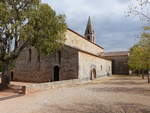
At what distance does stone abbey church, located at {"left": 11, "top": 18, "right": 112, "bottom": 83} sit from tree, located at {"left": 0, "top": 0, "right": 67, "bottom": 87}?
7090mm

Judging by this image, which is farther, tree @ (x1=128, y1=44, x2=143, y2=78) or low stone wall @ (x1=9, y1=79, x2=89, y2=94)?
tree @ (x1=128, y1=44, x2=143, y2=78)

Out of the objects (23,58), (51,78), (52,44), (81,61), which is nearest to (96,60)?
(81,61)

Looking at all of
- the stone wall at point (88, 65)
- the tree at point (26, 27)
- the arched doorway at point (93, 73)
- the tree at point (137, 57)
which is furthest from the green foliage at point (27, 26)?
the arched doorway at point (93, 73)

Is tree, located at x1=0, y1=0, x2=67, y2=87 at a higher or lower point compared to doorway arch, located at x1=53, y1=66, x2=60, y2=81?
higher

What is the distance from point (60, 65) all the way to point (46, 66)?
10.4 ft

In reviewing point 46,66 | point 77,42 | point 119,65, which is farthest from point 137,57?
point 119,65

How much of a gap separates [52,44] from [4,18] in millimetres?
6028

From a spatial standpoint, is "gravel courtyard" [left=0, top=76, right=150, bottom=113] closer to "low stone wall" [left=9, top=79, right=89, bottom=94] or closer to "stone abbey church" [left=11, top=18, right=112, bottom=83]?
"low stone wall" [left=9, top=79, right=89, bottom=94]

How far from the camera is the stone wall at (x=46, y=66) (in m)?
27.7

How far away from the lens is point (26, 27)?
18234mm

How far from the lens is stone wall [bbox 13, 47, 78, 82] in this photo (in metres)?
27.7

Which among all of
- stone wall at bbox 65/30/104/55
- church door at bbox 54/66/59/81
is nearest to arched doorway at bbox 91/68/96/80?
stone wall at bbox 65/30/104/55

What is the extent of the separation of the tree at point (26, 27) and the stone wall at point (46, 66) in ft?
23.3

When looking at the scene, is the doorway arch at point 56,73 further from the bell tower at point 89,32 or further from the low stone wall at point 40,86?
the bell tower at point 89,32
